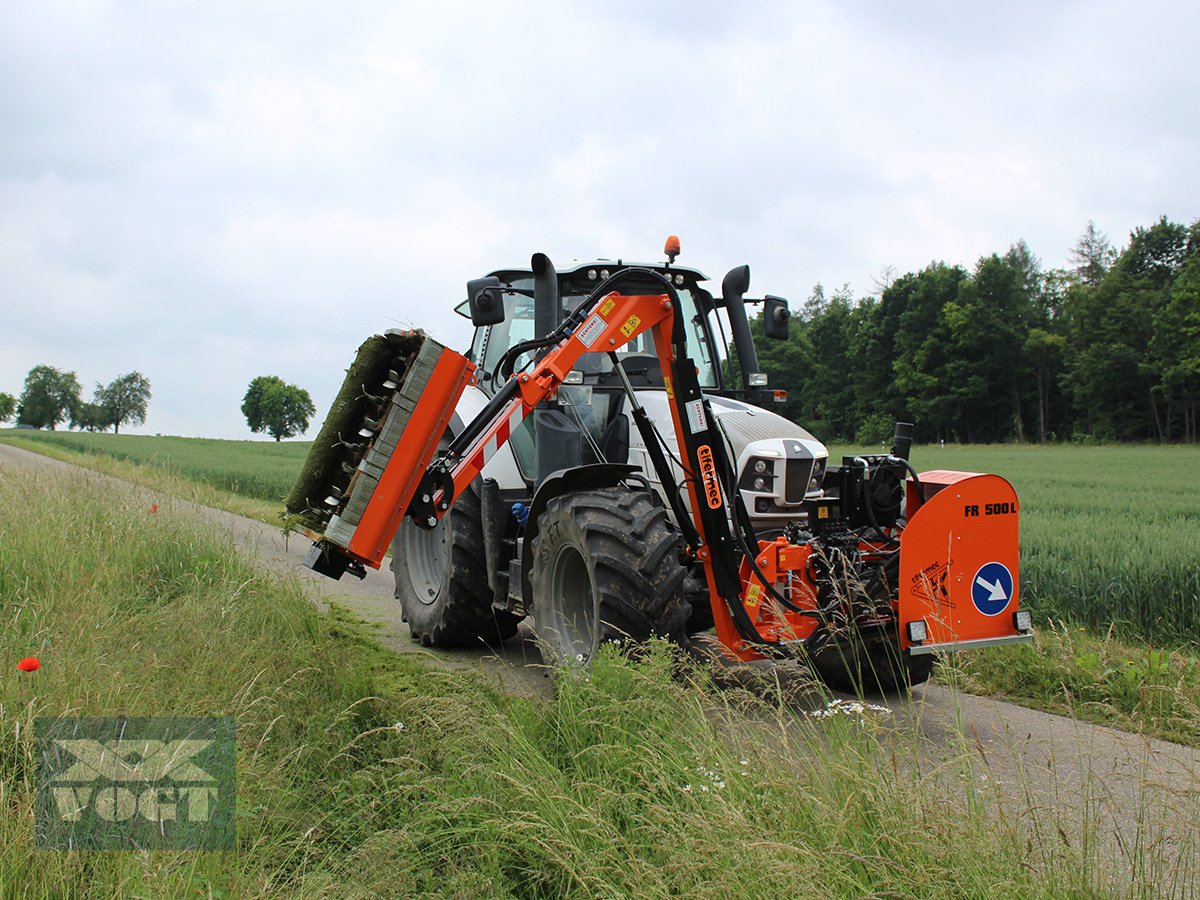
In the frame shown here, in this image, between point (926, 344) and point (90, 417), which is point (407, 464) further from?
point (90, 417)

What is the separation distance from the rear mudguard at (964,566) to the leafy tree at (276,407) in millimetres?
87532

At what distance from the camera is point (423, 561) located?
7.49m

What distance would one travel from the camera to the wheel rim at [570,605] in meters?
5.39

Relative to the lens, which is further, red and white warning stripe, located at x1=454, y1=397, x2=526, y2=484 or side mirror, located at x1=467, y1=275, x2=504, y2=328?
side mirror, located at x1=467, y1=275, x2=504, y2=328

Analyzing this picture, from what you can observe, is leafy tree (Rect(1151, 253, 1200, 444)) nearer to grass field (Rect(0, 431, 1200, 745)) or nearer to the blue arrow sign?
grass field (Rect(0, 431, 1200, 745))

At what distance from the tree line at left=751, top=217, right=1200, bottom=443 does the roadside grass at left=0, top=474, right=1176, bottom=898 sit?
47.7m

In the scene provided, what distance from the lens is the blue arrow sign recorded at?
487 cm

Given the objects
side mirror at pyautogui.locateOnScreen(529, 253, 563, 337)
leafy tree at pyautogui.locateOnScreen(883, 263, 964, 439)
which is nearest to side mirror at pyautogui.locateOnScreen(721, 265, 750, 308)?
side mirror at pyautogui.locateOnScreen(529, 253, 563, 337)

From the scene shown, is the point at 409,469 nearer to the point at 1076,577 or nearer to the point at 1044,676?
the point at 1044,676

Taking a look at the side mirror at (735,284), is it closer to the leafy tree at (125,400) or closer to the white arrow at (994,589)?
the white arrow at (994,589)

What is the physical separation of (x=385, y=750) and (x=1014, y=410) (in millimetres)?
57960

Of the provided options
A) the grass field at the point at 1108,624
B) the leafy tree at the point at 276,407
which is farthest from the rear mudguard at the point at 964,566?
the leafy tree at the point at 276,407

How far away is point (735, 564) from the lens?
5090 mm

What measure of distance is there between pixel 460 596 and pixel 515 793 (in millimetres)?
3426
